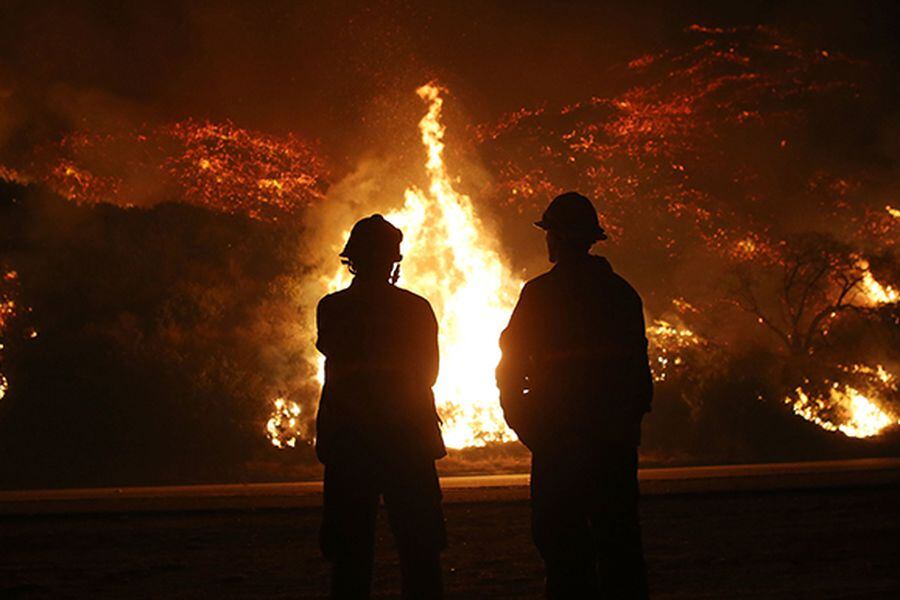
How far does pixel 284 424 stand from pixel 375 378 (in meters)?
14.7

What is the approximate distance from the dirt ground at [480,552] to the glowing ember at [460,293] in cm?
843

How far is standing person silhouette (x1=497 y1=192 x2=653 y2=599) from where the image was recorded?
162 inches

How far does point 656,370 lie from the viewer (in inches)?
864

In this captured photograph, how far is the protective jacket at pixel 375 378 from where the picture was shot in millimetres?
4430

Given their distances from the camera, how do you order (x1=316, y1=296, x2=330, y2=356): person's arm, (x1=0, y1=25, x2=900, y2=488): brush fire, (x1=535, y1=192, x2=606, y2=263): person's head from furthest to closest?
(x1=0, y1=25, x2=900, y2=488): brush fire → (x1=316, y1=296, x2=330, y2=356): person's arm → (x1=535, y1=192, x2=606, y2=263): person's head

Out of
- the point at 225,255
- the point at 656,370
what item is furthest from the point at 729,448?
the point at 225,255

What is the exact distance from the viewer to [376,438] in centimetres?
442

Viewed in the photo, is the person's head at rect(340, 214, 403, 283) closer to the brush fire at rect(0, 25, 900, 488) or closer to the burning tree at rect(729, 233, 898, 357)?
the brush fire at rect(0, 25, 900, 488)

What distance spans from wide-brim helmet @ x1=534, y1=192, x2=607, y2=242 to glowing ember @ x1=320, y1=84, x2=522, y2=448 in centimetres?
1437

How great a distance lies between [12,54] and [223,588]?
2954 cm

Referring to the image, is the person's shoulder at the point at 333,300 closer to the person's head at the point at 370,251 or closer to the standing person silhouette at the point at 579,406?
the person's head at the point at 370,251

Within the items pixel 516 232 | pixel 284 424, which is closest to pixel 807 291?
pixel 516 232

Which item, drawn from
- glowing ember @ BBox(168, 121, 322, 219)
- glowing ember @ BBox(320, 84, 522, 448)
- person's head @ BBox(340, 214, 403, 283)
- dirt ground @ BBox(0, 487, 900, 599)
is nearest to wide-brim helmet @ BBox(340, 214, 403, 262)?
person's head @ BBox(340, 214, 403, 283)

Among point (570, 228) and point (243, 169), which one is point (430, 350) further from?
point (243, 169)
